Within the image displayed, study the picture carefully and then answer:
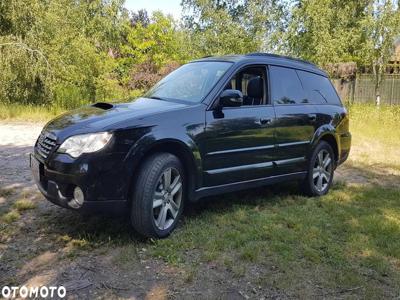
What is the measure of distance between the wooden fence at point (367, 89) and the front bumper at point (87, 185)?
1925cm

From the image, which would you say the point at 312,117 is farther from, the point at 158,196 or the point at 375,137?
the point at 375,137

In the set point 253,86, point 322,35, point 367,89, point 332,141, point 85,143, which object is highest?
point 322,35

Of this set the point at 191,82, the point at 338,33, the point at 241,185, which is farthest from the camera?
the point at 338,33

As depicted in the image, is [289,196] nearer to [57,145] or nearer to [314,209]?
[314,209]

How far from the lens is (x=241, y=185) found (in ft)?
16.9

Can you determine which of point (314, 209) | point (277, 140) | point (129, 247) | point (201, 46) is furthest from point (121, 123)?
point (201, 46)

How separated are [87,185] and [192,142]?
1151 millimetres

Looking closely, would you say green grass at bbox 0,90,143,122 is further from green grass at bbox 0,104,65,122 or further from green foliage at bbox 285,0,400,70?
green foliage at bbox 285,0,400,70

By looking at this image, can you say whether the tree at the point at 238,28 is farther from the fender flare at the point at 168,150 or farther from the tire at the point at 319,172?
the fender flare at the point at 168,150

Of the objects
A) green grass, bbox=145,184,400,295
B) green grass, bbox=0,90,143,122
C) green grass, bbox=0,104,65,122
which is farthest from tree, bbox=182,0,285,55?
green grass, bbox=145,184,400,295

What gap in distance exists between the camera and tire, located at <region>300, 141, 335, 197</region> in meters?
6.22

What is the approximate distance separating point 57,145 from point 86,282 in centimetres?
127

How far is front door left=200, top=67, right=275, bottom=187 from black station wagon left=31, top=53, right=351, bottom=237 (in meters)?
0.01

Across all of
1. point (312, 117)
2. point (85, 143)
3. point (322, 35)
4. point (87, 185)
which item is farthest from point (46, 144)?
point (322, 35)
